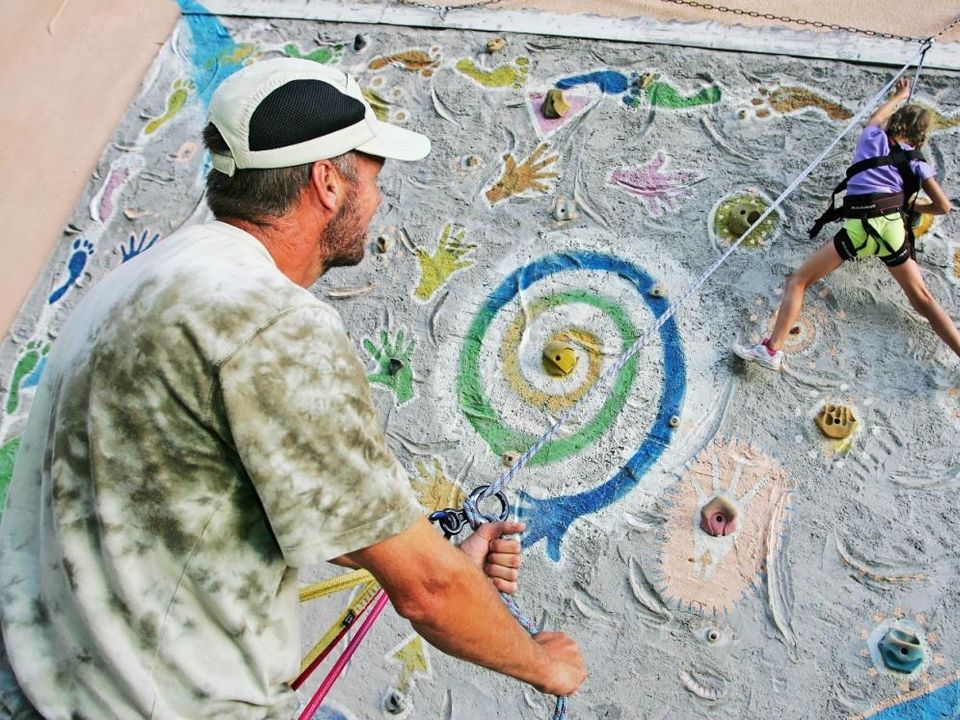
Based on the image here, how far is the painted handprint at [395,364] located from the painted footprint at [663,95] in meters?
1.43

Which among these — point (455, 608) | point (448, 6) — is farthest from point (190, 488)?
point (448, 6)

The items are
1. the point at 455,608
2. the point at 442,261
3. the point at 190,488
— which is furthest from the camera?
the point at 442,261

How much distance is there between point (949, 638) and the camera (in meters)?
2.51

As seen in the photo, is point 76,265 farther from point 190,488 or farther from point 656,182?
point 190,488

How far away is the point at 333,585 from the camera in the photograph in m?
3.00

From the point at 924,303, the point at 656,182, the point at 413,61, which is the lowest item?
the point at 413,61

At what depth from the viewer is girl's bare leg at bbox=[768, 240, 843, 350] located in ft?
9.52

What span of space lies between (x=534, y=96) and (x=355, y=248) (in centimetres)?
227

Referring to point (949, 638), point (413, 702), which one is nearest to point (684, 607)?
point (949, 638)

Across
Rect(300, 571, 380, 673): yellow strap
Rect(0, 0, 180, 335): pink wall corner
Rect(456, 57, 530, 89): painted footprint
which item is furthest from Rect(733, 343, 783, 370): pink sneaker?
Rect(0, 0, 180, 335): pink wall corner

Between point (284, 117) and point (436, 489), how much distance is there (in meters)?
1.82

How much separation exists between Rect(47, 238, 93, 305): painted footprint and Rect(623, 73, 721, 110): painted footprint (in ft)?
8.99

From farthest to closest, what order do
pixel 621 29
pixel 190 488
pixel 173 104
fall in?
pixel 173 104
pixel 621 29
pixel 190 488

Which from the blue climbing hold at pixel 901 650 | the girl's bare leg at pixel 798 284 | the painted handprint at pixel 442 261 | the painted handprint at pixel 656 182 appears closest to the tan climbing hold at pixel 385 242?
the painted handprint at pixel 442 261
